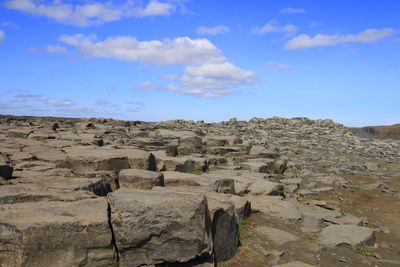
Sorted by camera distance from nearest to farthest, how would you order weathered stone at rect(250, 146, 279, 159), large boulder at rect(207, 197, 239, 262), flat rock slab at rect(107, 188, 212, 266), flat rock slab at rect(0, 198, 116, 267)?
1. flat rock slab at rect(0, 198, 116, 267)
2. flat rock slab at rect(107, 188, 212, 266)
3. large boulder at rect(207, 197, 239, 262)
4. weathered stone at rect(250, 146, 279, 159)

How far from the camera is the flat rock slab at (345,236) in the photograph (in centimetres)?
586

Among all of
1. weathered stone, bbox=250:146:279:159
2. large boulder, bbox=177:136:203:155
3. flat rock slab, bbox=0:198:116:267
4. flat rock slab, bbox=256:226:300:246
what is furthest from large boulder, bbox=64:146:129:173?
weathered stone, bbox=250:146:279:159

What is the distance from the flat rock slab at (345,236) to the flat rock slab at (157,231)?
9.11 ft

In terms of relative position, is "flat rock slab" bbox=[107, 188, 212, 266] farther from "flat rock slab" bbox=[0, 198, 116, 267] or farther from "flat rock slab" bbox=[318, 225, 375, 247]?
"flat rock slab" bbox=[318, 225, 375, 247]

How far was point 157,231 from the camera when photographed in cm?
391

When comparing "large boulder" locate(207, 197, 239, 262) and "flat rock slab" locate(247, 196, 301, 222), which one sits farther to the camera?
"flat rock slab" locate(247, 196, 301, 222)

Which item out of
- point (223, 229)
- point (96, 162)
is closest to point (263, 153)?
point (96, 162)

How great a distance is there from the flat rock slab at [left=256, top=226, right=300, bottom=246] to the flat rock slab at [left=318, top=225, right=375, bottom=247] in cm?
50

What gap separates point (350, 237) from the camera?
19.7 feet

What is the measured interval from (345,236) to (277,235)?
1223mm

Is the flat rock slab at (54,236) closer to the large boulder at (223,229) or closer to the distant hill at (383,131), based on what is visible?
the large boulder at (223,229)

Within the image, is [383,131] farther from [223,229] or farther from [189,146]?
[223,229]

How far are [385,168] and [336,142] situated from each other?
676 cm

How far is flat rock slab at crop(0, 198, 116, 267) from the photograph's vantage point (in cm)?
347
